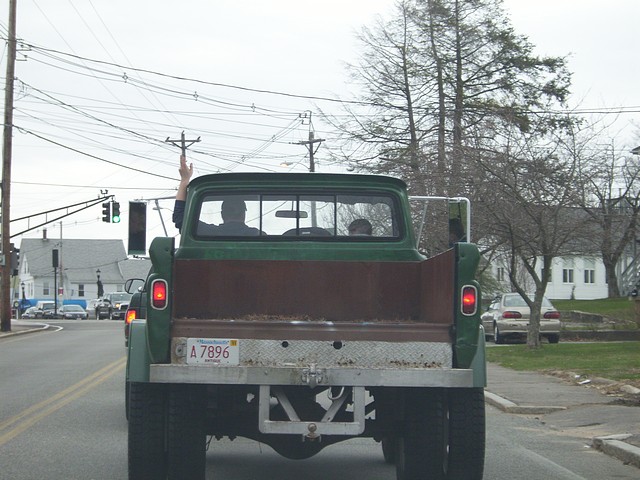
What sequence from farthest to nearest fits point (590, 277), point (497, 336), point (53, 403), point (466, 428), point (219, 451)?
1. point (590, 277)
2. point (497, 336)
3. point (53, 403)
4. point (219, 451)
5. point (466, 428)

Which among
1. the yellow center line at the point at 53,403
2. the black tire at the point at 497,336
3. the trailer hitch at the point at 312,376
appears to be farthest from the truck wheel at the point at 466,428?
the black tire at the point at 497,336

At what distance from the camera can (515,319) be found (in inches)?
1088

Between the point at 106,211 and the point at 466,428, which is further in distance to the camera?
the point at 106,211

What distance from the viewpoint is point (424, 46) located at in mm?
35531

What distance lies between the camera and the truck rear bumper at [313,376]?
5930 millimetres

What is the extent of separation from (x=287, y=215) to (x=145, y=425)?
2.29m

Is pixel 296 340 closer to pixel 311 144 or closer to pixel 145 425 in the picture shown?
pixel 145 425

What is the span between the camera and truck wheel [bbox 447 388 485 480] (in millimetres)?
6438

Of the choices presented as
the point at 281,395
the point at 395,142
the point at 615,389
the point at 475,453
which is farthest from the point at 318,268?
the point at 395,142

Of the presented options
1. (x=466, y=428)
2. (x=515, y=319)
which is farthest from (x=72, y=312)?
(x=466, y=428)

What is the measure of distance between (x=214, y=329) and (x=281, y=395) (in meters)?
0.60

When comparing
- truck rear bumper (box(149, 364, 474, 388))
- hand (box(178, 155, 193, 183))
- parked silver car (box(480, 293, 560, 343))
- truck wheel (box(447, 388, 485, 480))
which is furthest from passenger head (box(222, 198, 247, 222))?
parked silver car (box(480, 293, 560, 343))

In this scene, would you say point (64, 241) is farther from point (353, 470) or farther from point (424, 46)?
point (353, 470)

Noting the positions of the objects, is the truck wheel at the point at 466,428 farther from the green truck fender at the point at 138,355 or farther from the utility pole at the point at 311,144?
the utility pole at the point at 311,144
